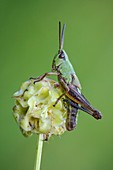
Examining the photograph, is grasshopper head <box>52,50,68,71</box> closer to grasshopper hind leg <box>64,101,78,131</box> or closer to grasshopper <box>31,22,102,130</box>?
grasshopper <box>31,22,102,130</box>

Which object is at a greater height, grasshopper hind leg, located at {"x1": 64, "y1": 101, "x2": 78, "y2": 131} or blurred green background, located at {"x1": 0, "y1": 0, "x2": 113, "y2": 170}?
blurred green background, located at {"x1": 0, "y1": 0, "x2": 113, "y2": 170}

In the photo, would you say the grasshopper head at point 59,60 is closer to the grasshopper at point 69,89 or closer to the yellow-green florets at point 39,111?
the grasshopper at point 69,89

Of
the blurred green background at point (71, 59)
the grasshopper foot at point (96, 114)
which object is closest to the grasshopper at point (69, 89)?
the grasshopper foot at point (96, 114)

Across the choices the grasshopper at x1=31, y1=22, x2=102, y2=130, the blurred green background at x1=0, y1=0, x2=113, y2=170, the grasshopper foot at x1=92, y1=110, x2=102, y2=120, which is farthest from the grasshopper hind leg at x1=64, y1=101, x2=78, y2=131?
the blurred green background at x1=0, y1=0, x2=113, y2=170

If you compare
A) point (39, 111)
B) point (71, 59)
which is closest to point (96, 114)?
point (39, 111)

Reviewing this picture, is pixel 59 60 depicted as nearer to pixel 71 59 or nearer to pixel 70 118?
pixel 70 118
